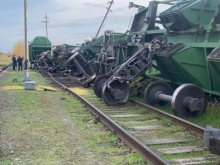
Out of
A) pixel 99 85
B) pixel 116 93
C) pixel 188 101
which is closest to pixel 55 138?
pixel 188 101

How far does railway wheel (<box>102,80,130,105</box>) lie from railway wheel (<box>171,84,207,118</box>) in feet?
8.16

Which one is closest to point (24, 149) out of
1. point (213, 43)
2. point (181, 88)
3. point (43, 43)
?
point (181, 88)

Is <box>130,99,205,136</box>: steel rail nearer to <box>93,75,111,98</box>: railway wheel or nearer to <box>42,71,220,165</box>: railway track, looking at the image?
<box>42,71,220,165</box>: railway track

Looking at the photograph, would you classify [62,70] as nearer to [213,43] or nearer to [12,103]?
[12,103]

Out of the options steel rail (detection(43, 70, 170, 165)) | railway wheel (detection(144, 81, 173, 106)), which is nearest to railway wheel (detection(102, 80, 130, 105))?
railway wheel (detection(144, 81, 173, 106))

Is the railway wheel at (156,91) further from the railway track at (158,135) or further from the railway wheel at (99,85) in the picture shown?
the railway wheel at (99,85)

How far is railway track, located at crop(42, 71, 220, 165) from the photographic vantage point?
5137mm

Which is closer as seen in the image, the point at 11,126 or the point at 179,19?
the point at 11,126

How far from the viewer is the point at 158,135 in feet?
21.9

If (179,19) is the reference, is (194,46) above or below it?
below

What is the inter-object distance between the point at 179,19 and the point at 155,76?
8.77 ft

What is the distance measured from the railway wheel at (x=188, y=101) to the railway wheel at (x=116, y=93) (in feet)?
8.16

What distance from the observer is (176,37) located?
9.97 metres

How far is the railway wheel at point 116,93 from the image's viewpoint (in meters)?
10.0
